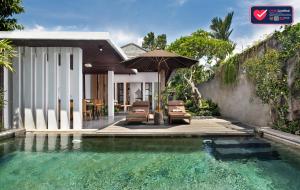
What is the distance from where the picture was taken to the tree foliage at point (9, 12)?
15166 millimetres

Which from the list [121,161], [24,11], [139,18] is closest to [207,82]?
[139,18]

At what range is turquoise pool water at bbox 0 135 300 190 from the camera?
4.69 m

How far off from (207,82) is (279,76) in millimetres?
10621

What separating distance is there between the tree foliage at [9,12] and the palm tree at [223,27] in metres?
26.9

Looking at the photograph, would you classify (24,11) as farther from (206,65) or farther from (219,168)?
(219,168)

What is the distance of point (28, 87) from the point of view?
9.95 meters

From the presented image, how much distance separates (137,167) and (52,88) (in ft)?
18.1

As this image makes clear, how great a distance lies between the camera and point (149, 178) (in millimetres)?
5008

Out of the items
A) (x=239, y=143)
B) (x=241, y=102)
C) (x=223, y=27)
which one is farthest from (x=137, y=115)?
(x=223, y=27)

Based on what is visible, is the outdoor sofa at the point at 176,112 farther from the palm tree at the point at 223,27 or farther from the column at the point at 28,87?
the palm tree at the point at 223,27

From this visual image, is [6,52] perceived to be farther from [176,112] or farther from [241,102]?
[241,102]

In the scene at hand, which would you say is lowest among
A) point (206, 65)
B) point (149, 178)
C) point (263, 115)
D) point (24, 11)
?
point (149, 178)

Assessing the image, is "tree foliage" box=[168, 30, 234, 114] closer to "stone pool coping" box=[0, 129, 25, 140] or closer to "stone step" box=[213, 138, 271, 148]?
"stone step" box=[213, 138, 271, 148]

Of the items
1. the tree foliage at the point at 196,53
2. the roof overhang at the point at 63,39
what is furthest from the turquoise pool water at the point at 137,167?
the tree foliage at the point at 196,53
